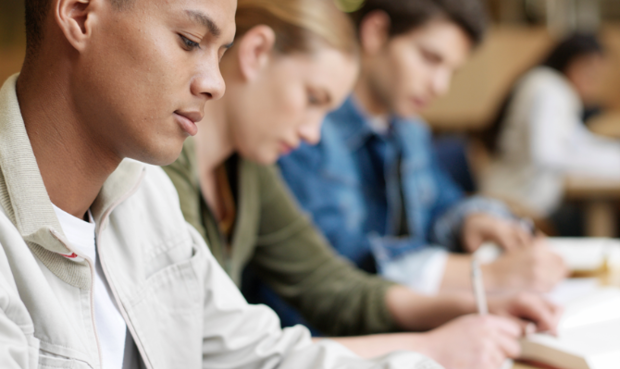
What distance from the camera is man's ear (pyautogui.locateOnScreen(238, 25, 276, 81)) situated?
89cm

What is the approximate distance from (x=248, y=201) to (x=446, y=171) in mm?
1295

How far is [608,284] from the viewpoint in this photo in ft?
3.51

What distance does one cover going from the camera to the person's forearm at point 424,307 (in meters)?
0.90

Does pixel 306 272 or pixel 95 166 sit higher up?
pixel 95 166

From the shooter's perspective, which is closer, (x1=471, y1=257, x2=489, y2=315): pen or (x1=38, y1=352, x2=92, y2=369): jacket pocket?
(x1=38, y1=352, x2=92, y2=369): jacket pocket

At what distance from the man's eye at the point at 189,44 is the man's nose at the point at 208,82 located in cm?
2

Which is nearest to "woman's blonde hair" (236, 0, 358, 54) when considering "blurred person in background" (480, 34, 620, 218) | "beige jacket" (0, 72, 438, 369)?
"beige jacket" (0, 72, 438, 369)

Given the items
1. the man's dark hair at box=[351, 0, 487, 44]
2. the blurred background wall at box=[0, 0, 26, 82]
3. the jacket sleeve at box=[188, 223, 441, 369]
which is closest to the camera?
the jacket sleeve at box=[188, 223, 441, 369]

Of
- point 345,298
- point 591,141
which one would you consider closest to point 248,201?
point 345,298

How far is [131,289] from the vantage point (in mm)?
555

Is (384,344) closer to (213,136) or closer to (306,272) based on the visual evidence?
(306,272)

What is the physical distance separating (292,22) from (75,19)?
0.50 m

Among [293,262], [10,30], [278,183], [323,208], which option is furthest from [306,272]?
[10,30]

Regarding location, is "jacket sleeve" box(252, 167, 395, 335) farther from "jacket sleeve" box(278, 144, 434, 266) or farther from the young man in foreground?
the young man in foreground
